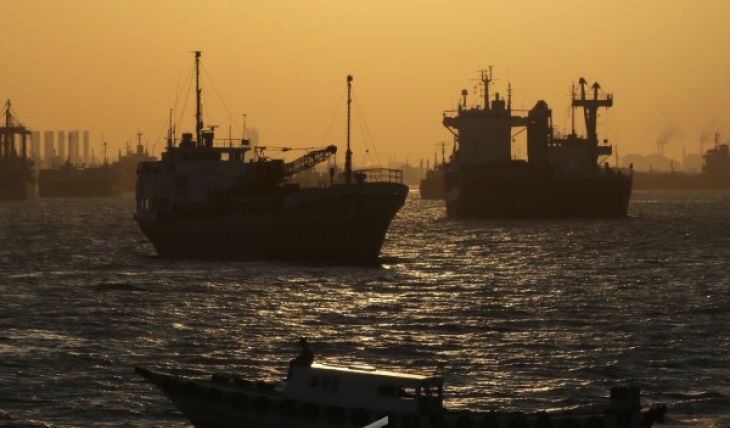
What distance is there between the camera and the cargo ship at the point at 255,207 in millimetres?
93000

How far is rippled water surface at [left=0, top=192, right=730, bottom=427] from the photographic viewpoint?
43.1 meters

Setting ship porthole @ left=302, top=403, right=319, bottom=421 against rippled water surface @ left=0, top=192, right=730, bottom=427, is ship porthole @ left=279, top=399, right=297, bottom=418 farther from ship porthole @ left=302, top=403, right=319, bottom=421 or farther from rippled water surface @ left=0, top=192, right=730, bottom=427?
rippled water surface @ left=0, top=192, right=730, bottom=427

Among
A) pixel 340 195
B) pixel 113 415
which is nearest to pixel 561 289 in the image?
pixel 340 195

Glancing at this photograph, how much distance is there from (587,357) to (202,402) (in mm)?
18730

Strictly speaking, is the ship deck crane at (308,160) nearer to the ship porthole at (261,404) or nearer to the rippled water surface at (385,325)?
the rippled water surface at (385,325)

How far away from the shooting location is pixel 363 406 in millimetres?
33531

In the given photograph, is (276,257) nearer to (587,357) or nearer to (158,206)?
(158,206)

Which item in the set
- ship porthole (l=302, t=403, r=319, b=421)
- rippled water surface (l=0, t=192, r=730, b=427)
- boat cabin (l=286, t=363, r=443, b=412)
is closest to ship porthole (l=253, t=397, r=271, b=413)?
boat cabin (l=286, t=363, r=443, b=412)

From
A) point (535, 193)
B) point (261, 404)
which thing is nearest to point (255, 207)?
point (261, 404)

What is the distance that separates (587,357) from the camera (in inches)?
1997

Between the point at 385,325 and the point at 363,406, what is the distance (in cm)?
2686

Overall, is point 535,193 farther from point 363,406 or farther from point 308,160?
point 363,406

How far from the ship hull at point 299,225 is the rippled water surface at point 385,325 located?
3018 mm

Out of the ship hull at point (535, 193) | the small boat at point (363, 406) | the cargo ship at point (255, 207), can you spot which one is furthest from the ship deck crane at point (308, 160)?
the ship hull at point (535, 193)
